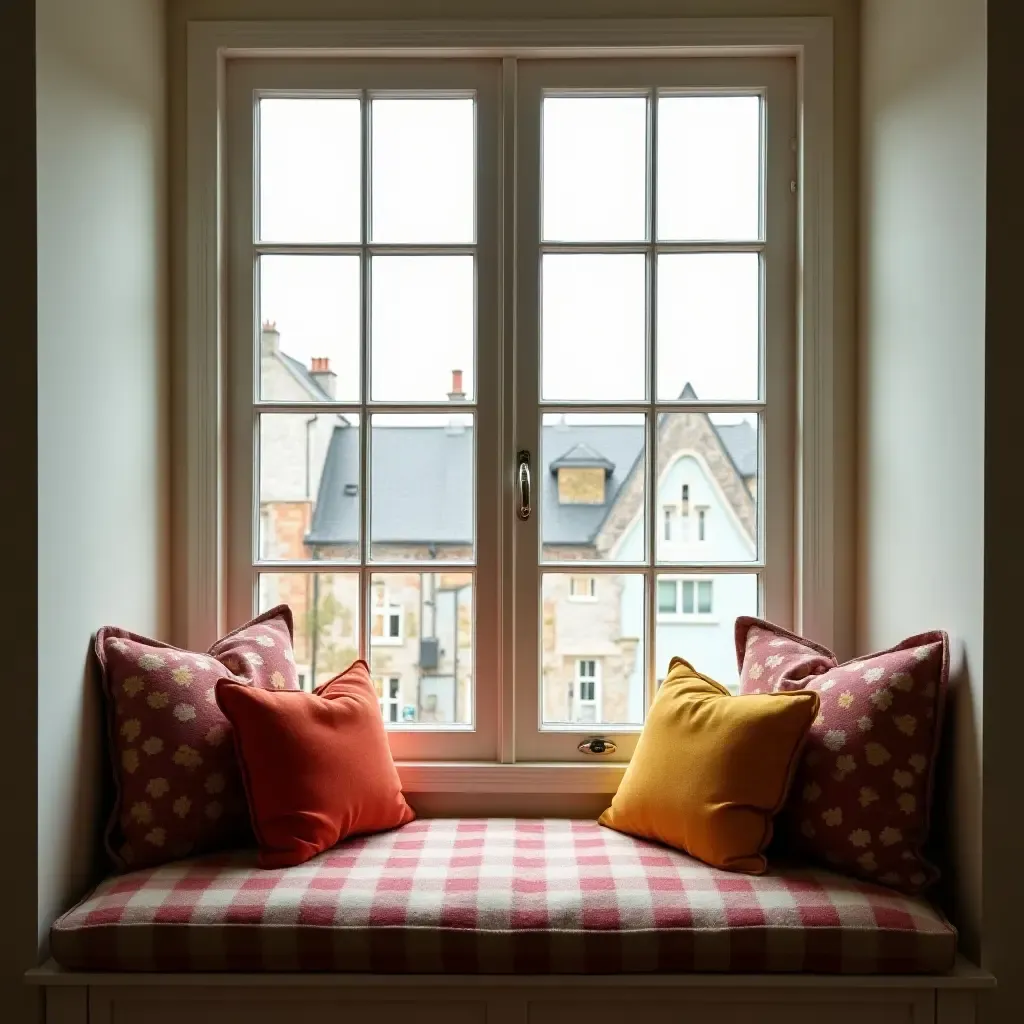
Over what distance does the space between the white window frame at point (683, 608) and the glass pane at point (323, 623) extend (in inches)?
28.0

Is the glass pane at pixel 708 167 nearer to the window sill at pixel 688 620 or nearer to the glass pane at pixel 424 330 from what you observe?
the glass pane at pixel 424 330

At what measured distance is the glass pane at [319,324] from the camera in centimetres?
230

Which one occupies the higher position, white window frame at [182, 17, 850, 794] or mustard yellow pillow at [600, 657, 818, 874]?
white window frame at [182, 17, 850, 794]

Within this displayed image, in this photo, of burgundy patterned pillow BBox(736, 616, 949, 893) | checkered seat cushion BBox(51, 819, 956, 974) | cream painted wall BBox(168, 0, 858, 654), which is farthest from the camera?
cream painted wall BBox(168, 0, 858, 654)

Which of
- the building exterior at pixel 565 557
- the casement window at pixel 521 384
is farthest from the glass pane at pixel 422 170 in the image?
the building exterior at pixel 565 557

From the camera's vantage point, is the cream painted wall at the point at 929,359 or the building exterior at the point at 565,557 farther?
the building exterior at the point at 565,557

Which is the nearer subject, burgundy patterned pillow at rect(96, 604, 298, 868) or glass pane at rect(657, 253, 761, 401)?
burgundy patterned pillow at rect(96, 604, 298, 868)

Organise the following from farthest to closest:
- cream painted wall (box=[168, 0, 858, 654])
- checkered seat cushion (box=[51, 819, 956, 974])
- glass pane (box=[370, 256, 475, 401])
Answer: glass pane (box=[370, 256, 475, 401]) → cream painted wall (box=[168, 0, 858, 654]) → checkered seat cushion (box=[51, 819, 956, 974])

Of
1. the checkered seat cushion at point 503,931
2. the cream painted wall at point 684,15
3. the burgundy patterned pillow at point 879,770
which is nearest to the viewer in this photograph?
the checkered seat cushion at point 503,931

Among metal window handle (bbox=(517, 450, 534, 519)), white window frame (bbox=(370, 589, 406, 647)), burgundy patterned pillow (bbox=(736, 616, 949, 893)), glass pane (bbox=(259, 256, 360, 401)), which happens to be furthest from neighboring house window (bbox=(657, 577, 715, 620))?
glass pane (bbox=(259, 256, 360, 401))

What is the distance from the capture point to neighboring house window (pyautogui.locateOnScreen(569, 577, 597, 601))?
2.28m

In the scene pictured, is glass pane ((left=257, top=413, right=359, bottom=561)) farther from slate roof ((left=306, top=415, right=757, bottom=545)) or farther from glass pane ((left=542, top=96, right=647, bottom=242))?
glass pane ((left=542, top=96, right=647, bottom=242))

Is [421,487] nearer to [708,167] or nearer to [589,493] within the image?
[589,493]
